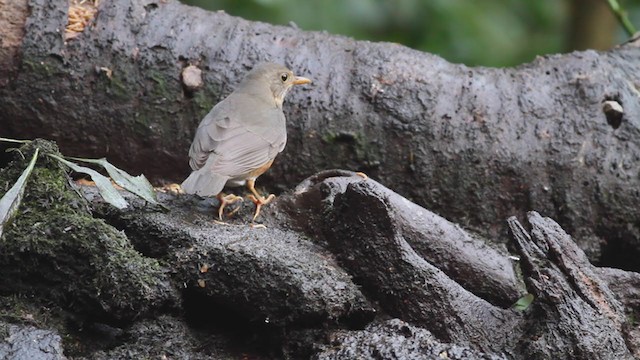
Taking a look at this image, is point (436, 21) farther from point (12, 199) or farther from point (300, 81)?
point (12, 199)

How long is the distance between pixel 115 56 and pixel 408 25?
308 cm

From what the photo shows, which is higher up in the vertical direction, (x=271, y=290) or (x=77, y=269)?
(x=271, y=290)

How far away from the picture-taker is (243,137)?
4457 millimetres

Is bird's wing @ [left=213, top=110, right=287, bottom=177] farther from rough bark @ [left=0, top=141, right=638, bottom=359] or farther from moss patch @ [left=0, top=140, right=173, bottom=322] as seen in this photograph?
moss patch @ [left=0, top=140, right=173, bottom=322]

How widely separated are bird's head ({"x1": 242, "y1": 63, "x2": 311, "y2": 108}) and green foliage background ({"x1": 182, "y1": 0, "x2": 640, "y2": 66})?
4.99 feet

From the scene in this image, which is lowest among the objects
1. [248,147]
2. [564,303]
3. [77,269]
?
[77,269]

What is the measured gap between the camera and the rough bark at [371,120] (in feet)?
16.0

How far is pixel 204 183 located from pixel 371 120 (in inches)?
51.0

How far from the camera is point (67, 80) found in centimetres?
489

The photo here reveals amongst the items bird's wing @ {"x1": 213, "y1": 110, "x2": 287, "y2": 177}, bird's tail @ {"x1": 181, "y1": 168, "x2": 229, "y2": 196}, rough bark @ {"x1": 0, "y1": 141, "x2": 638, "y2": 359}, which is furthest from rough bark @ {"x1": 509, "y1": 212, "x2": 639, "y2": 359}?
bird's wing @ {"x1": 213, "y1": 110, "x2": 287, "y2": 177}

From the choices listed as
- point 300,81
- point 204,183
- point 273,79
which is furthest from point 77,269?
point 300,81

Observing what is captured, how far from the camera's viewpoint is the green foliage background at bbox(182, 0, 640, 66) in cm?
671

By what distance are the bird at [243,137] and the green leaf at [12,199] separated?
0.83 meters

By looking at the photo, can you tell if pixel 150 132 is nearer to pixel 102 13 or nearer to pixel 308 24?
pixel 102 13
